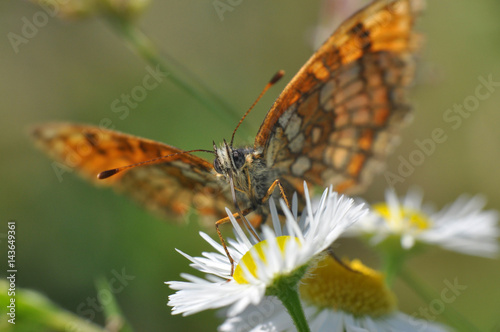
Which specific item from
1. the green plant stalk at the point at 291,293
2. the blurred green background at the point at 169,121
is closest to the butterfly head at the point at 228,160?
the green plant stalk at the point at 291,293

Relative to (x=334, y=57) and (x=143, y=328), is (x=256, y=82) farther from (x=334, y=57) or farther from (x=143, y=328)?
(x=334, y=57)

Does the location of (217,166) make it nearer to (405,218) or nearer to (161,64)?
(161,64)

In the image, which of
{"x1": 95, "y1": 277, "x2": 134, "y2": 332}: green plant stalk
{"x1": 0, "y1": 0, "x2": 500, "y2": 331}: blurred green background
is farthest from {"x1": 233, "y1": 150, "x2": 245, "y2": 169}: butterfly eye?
{"x1": 0, "y1": 0, "x2": 500, "y2": 331}: blurred green background

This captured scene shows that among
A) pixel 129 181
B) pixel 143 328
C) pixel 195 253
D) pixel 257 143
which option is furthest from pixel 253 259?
pixel 195 253

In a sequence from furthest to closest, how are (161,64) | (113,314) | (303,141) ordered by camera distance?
(161,64) → (303,141) → (113,314)

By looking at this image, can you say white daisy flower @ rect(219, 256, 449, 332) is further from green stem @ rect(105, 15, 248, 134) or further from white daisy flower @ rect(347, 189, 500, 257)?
green stem @ rect(105, 15, 248, 134)

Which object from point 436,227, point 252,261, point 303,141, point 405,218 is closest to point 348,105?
point 303,141
